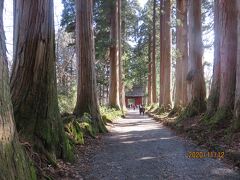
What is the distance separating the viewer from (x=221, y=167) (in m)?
6.50

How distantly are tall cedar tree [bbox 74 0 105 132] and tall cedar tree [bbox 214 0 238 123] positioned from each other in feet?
16.9

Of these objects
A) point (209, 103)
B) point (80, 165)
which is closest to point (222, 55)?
point (209, 103)

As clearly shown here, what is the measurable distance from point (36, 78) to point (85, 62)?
7.30 metres

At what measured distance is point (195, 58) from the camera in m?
15.5

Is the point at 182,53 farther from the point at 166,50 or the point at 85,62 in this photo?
the point at 85,62

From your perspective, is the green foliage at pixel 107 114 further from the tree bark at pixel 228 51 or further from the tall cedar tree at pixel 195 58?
the tree bark at pixel 228 51

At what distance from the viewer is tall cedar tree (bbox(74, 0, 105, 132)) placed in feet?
44.8

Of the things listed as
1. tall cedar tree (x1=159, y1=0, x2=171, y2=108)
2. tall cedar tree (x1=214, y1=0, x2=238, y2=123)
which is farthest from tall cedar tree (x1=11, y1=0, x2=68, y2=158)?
tall cedar tree (x1=159, y1=0, x2=171, y2=108)

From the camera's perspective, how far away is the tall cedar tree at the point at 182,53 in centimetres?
2097

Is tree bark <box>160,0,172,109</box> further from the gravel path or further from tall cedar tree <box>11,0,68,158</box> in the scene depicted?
tall cedar tree <box>11,0,68,158</box>

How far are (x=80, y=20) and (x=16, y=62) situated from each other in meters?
7.45

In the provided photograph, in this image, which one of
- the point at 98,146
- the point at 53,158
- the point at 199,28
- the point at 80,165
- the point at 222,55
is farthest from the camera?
the point at 199,28

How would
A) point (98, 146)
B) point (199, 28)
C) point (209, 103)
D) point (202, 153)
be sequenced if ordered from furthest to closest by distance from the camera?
point (199, 28), point (209, 103), point (98, 146), point (202, 153)

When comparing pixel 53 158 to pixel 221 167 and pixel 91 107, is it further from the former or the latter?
pixel 91 107
